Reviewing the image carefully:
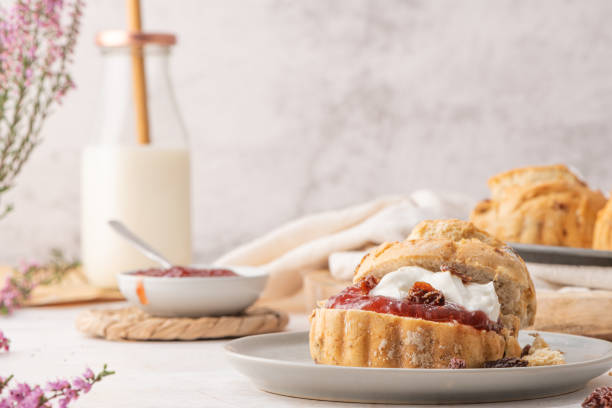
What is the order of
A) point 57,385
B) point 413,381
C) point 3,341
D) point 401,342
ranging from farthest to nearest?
point 3,341
point 401,342
point 413,381
point 57,385

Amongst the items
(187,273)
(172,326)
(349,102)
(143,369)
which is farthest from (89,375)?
(349,102)

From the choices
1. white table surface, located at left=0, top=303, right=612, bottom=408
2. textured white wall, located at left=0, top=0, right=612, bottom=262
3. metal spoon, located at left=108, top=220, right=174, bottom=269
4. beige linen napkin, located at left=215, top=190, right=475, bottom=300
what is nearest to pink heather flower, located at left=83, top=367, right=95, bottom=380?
white table surface, located at left=0, top=303, right=612, bottom=408

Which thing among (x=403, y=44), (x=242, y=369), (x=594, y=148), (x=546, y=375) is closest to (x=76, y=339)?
(x=242, y=369)

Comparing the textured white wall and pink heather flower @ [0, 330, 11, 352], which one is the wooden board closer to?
pink heather flower @ [0, 330, 11, 352]

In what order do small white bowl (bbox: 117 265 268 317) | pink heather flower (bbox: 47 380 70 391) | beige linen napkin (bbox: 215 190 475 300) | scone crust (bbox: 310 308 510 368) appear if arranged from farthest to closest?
beige linen napkin (bbox: 215 190 475 300)
small white bowl (bbox: 117 265 268 317)
scone crust (bbox: 310 308 510 368)
pink heather flower (bbox: 47 380 70 391)

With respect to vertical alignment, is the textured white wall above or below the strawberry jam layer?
above

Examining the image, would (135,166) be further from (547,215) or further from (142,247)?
(547,215)
